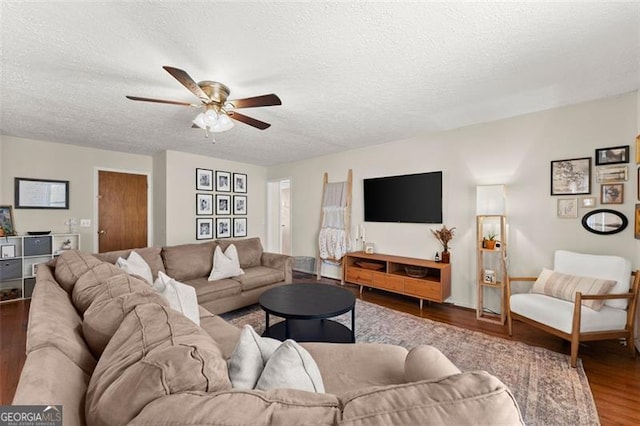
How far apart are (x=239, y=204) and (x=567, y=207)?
531 centimetres

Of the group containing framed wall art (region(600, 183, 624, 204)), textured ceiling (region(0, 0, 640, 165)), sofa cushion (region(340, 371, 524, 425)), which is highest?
textured ceiling (region(0, 0, 640, 165))

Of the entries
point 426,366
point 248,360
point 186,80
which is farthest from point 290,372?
point 186,80

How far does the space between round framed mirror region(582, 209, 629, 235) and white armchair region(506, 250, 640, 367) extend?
13.6 inches

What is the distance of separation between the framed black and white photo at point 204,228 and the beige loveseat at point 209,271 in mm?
1487

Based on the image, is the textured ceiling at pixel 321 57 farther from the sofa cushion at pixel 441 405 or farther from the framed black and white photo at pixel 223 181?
the framed black and white photo at pixel 223 181

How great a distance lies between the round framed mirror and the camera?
2.53 meters

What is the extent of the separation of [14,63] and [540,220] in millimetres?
5004

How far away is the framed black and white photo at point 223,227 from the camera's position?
536 cm

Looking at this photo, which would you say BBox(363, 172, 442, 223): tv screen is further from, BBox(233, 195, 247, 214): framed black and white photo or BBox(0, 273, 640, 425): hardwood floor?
BBox(233, 195, 247, 214): framed black and white photo

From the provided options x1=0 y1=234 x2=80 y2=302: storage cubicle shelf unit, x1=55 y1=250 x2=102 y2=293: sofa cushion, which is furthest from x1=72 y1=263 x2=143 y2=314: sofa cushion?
x1=0 y1=234 x2=80 y2=302: storage cubicle shelf unit

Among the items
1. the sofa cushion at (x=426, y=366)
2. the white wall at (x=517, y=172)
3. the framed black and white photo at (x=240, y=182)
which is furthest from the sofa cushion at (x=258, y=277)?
the sofa cushion at (x=426, y=366)

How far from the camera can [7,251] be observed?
3.56 metres

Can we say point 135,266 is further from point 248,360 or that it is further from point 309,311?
point 248,360

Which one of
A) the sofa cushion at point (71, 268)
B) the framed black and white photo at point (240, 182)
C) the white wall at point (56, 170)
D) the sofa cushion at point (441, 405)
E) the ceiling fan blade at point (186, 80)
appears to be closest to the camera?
the sofa cushion at point (441, 405)
